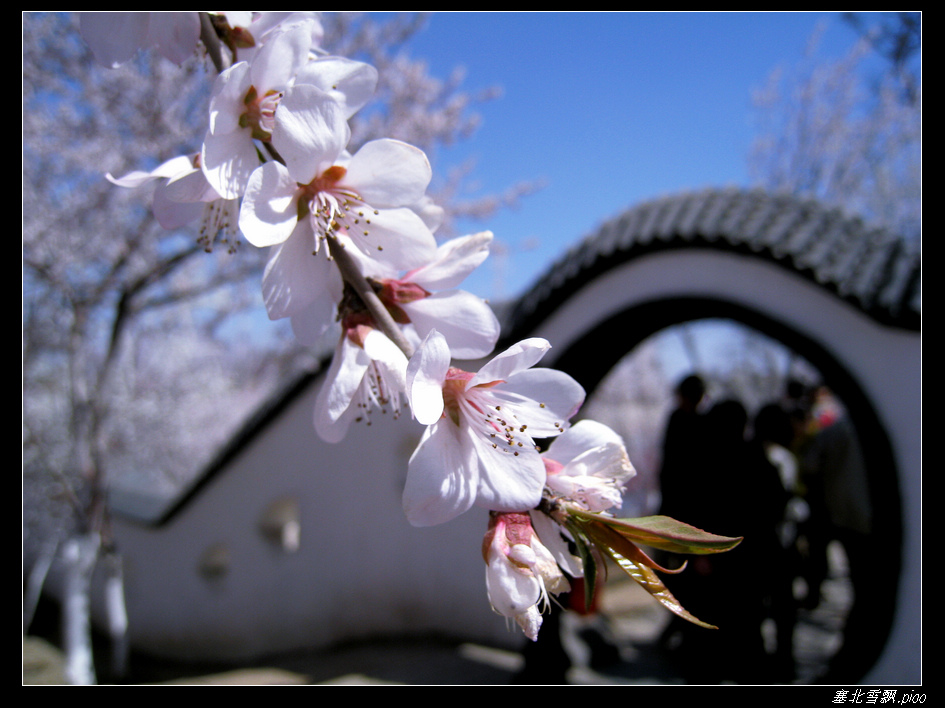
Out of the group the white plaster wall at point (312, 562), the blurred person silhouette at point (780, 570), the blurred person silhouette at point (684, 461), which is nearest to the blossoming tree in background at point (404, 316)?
the blurred person silhouette at point (684, 461)

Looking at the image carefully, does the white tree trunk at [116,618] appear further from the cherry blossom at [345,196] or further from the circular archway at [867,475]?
the cherry blossom at [345,196]

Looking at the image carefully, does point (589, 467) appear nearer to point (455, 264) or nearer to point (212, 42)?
point (455, 264)

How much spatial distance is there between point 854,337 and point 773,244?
18.9 inches

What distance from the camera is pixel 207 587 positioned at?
438 cm

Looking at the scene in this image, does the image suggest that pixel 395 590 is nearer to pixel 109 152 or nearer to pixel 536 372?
pixel 109 152

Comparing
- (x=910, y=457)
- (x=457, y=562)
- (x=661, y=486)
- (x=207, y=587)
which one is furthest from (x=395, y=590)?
(x=910, y=457)

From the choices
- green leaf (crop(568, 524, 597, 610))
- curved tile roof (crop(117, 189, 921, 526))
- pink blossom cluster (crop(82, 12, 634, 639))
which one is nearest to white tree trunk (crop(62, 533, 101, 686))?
curved tile roof (crop(117, 189, 921, 526))

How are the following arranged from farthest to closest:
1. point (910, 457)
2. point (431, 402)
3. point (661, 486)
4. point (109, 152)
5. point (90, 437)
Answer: point (109, 152)
point (90, 437)
point (661, 486)
point (910, 457)
point (431, 402)

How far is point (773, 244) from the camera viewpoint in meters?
2.42

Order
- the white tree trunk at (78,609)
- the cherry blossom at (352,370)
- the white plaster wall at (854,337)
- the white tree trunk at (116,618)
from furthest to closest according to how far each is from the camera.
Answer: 1. the white tree trunk at (116,618)
2. the white tree trunk at (78,609)
3. the white plaster wall at (854,337)
4. the cherry blossom at (352,370)

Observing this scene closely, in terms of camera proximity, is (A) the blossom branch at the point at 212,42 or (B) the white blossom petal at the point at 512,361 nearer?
(B) the white blossom petal at the point at 512,361

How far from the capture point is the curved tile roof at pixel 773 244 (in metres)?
2.26

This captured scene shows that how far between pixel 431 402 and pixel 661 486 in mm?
2757

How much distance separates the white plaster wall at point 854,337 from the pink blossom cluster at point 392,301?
89.0 inches
